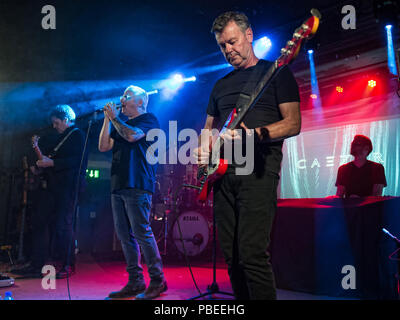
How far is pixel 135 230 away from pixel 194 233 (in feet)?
12.2

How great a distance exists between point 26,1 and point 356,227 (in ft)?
19.0

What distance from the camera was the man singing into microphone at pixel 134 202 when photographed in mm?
3086

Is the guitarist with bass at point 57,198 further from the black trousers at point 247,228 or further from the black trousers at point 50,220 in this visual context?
the black trousers at point 247,228

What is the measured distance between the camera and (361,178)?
4.56 meters

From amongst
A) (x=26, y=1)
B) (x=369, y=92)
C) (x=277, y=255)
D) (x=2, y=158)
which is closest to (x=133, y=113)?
(x=277, y=255)

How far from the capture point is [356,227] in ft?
11.2

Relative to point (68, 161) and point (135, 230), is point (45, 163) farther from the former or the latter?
point (135, 230)

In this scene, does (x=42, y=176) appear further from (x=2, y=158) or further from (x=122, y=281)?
(x=2, y=158)

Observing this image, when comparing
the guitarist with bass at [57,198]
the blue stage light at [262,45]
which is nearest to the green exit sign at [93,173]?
the guitarist with bass at [57,198]

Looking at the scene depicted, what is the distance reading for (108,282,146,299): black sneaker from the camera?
308cm

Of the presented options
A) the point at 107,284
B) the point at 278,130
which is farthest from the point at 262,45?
Result: the point at 278,130

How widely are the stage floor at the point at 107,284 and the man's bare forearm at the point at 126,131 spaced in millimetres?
1541

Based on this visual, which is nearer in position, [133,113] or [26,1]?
[133,113]

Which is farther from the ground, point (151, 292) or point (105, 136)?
point (105, 136)
